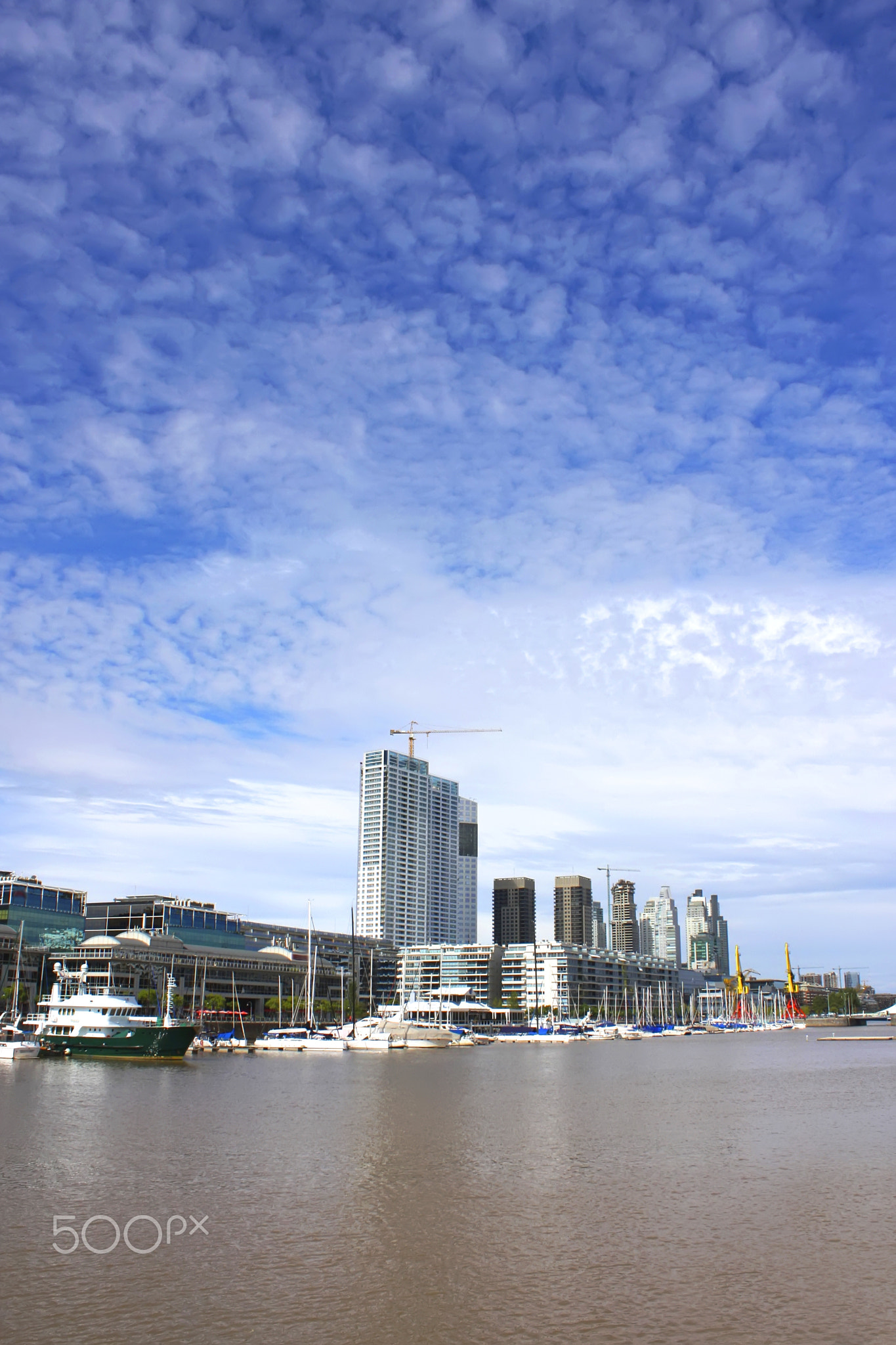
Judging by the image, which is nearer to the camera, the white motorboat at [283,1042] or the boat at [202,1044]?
the boat at [202,1044]

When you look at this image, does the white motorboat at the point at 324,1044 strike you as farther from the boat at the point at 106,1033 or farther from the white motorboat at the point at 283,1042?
the boat at the point at 106,1033

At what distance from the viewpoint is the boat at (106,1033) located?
11062cm

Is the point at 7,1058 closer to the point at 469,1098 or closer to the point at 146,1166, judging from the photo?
the point at 469,1098

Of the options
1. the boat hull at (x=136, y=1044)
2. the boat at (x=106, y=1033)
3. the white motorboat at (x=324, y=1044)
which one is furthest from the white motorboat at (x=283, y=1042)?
the boat hull at (x=136, y=1044)

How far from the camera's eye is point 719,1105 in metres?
71.0

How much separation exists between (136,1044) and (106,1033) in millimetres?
4796

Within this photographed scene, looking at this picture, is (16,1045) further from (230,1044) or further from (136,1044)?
(230,1044)

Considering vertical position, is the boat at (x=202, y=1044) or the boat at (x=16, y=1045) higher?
the boat at (x=16, y=1045)

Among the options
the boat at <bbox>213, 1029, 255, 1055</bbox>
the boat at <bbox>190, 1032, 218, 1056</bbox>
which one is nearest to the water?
the boat at <bbox>190, 1032, 218, 1056</bbox>

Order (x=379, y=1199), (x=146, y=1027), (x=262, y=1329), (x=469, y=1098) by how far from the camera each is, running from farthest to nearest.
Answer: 1. (x=146, y=1027)
2. (x=469, y=1098)
3. (x=379, y=1199)
4. (x=262, y=1329)

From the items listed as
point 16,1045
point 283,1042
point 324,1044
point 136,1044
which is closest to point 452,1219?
point 136,1044

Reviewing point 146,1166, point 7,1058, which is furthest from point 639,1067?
point 146,1166

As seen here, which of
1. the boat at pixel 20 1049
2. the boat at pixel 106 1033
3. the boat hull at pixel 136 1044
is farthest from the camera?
the boat at pixel 20 1049

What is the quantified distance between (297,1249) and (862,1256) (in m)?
16.9
